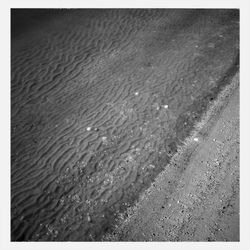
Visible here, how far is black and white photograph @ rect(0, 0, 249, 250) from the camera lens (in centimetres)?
503

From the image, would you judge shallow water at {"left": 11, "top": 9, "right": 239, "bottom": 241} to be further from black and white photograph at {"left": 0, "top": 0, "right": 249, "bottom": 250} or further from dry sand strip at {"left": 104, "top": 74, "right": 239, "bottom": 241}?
dry sand strip at {"left": 104, "top": 74, "right": 239, "bottom": 241}

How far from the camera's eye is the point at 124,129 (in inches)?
262

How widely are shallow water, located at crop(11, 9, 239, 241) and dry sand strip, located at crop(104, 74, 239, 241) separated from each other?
29 cm

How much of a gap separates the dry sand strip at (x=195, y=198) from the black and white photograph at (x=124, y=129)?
21mm

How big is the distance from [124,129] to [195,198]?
2.46 meters

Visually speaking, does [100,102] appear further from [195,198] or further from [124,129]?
[195,198]

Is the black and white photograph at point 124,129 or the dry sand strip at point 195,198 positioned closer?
the dry sand strip at point 195,198

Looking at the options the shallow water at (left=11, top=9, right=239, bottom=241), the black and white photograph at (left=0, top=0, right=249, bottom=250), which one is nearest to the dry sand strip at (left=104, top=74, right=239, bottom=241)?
the black and white photograph at (left=0, top=0, right=249, bottom=250)

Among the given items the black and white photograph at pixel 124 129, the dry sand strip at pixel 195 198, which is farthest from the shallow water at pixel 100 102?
the dry sand strip at pixel 195 198

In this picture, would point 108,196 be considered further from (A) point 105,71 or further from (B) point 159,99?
(A) point 105,71

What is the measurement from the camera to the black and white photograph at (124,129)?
503 cm

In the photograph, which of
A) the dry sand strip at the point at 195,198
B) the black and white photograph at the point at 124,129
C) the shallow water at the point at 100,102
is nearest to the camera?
the dry sand strip at the point at 195,198

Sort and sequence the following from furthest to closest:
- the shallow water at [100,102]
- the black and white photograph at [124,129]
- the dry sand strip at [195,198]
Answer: the shallow water at [100,102]
the black and white photograph at [124,129]
the dry sand strip at [195,198]

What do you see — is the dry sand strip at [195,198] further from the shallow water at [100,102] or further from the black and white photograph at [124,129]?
the shallow water at [100,102]
